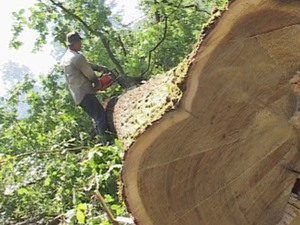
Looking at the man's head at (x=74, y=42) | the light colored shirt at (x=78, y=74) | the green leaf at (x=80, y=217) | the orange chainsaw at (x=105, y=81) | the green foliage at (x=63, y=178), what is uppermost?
the man's head at (x=74, y=42)

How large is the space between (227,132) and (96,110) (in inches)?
134

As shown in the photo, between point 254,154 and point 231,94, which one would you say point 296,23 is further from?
point 254,154

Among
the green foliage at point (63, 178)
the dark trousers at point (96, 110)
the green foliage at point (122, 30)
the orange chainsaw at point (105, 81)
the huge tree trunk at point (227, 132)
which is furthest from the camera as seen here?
the green foliage at point (122, 30)

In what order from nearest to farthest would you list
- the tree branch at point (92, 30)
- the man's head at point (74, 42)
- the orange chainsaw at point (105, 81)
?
the man's head at point (74, 42)
the orange chainsaw at point (105, 81)
the tree branch at point (92, 30)

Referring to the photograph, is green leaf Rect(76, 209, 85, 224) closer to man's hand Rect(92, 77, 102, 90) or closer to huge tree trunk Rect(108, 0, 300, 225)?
huge tree trunk Rect(108, 0, 300, 225)

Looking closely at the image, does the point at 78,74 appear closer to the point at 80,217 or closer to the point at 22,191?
the point at 22,191

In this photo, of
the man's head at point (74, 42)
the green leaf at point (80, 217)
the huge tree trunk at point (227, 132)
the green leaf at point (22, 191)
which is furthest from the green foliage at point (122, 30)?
the huge tree trunk at point (227, 132)

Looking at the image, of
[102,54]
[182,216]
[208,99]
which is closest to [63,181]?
[182,216]

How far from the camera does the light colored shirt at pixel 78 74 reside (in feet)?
17.8

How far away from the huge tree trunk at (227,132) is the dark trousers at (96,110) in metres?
3.09

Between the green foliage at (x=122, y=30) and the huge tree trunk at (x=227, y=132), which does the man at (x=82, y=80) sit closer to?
the green foliage at (x=122, y=30)

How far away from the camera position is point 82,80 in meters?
5.48

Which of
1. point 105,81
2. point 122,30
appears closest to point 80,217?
point 105,81

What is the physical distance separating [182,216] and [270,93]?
2.10ft
